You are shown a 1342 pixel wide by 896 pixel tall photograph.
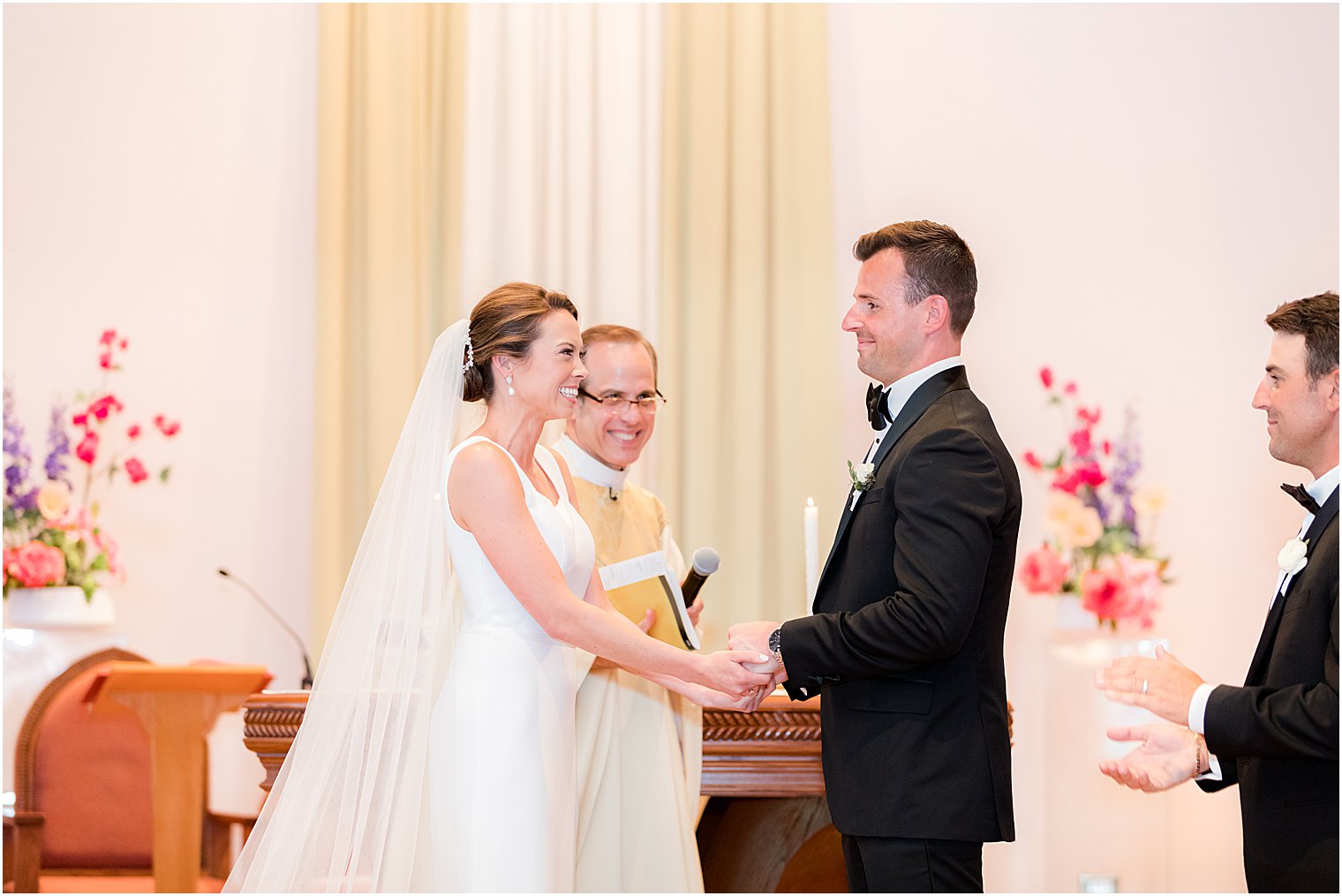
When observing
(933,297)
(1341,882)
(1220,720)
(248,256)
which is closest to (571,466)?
(933,297)

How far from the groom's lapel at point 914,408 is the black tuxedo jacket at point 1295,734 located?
76 centimetres

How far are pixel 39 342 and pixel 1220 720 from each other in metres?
5.35

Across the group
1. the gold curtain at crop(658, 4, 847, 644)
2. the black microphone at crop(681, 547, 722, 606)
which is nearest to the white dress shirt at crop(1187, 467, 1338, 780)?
the black microphone at crop(681, 547, 722, 606)

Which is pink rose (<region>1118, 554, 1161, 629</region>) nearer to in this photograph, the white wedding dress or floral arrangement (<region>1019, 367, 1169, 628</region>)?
floral arrangement (<region>1019, 367, 1169, 628</region>)

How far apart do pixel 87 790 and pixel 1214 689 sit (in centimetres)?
404

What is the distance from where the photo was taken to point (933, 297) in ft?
9.20

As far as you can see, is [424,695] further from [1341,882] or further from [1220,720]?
[1341,882]

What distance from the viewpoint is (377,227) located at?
223 inches

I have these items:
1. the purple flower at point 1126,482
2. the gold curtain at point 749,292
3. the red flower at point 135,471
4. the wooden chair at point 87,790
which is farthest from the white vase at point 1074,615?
the red flower at point 135,471

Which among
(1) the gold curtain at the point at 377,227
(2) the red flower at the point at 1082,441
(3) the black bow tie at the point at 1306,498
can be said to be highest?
(1) the gold curtain at the point at 377,227

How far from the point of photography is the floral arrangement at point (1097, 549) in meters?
4.72

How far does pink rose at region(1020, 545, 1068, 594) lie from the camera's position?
15.7 feet

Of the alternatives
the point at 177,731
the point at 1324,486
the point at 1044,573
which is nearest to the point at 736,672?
the point at 1324,486

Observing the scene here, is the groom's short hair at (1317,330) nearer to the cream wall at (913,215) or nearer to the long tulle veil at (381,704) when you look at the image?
the long tulle veil at (381,704)
